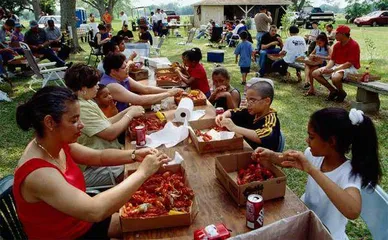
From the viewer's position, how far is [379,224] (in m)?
1.82

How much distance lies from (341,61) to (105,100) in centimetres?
533

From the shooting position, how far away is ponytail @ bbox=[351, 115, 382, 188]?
1.75 metres

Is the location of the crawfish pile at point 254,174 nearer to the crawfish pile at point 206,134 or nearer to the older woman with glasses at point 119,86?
the crawfish pile at point 206,134

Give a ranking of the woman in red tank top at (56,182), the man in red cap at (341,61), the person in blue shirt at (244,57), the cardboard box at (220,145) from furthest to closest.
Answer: the person in blue shirt at (244,57)
the man in red cap at (341,61)
the cardboard box at (220,145)
the woman in red tank top at (56,182)

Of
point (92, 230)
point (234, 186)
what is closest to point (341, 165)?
point (234, 186)

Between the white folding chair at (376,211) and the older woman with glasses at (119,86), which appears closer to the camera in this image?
the white folding chair at (376,211)

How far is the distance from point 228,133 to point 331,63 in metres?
5.18

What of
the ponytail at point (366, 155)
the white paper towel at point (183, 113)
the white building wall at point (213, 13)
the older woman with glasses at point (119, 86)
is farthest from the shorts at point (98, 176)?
the white building wall at point (213, 13)

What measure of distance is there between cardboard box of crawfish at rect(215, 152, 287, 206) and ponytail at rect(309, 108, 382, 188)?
0.38 meters

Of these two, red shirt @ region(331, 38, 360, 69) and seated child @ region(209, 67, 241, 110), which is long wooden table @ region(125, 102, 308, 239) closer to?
seated child @ region(209, 67, 241, 110)

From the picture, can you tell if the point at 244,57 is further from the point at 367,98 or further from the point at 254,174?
the point at 254,174

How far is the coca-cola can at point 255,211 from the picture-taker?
5.16 ft

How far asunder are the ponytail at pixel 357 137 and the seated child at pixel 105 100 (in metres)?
2.25

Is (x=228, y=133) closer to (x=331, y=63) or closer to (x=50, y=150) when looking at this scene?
(x=50, y=150)
